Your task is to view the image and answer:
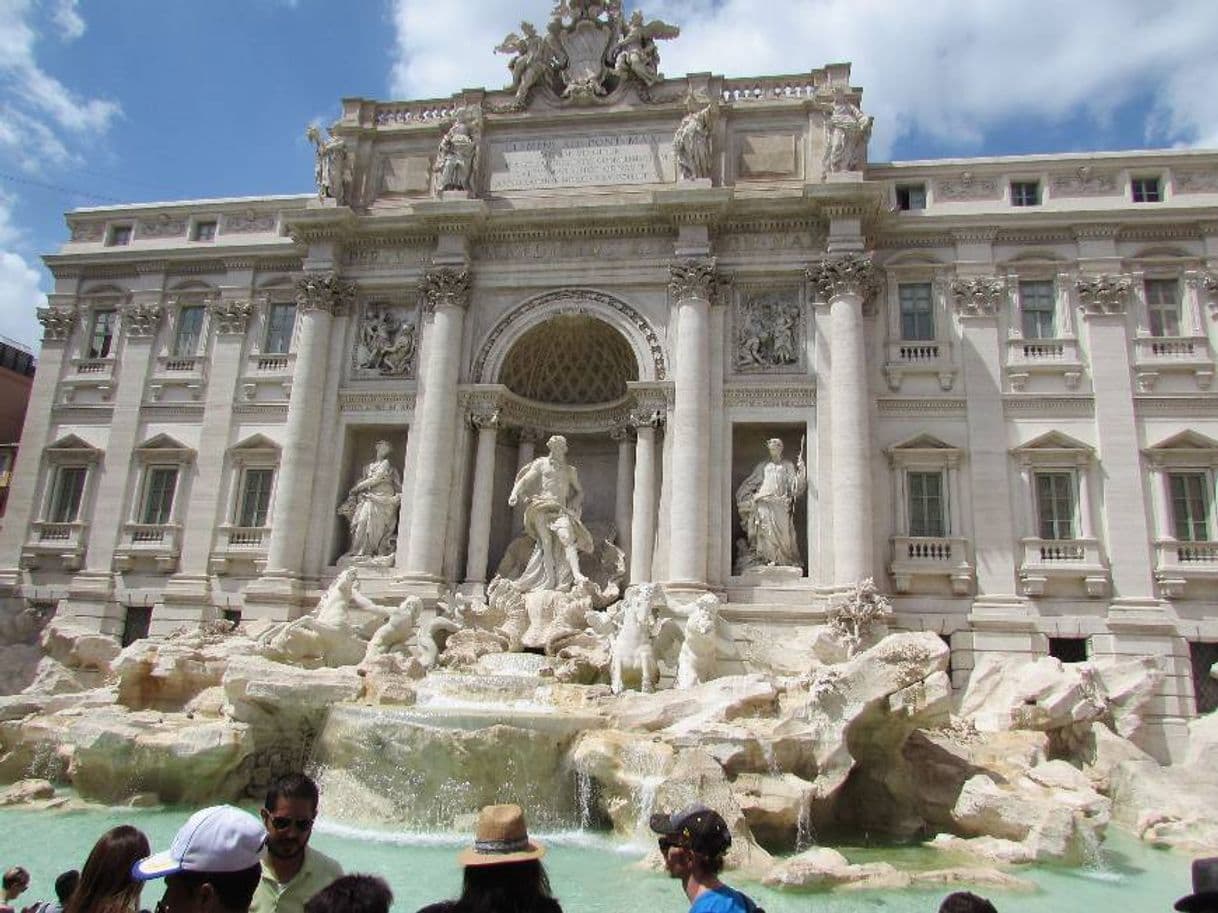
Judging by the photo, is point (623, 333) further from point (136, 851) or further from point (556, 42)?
point (136, 851)

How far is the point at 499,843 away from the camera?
3.24 m

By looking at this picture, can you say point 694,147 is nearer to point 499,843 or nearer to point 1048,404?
point 1048,404

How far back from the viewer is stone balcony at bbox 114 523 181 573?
23.5m

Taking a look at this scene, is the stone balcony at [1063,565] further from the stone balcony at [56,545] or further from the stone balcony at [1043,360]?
the stone balcony at [56,545]

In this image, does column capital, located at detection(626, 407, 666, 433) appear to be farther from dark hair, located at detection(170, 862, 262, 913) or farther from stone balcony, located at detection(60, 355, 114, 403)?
dark hair, located at detection(170, 862, 262, 913)

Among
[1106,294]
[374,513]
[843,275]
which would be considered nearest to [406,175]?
[374,513]

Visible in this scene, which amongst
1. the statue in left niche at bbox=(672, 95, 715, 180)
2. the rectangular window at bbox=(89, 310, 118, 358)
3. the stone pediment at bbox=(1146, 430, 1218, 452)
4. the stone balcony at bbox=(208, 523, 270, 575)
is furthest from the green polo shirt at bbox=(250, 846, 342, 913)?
the rectangular window at bbox=(89, 310, 118, 358)

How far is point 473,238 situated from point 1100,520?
16.1m

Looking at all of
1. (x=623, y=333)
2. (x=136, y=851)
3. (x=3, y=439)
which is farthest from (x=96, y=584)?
(x=136, y=851)

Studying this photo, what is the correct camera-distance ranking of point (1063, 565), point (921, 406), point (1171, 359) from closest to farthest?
point (1063, 565) < point (1171, 359) < point (921, 406)

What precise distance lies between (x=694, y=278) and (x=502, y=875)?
19.4 metres

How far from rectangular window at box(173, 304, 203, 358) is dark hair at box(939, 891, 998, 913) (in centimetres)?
2593

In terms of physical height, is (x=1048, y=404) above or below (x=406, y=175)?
below

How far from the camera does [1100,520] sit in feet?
65.2
